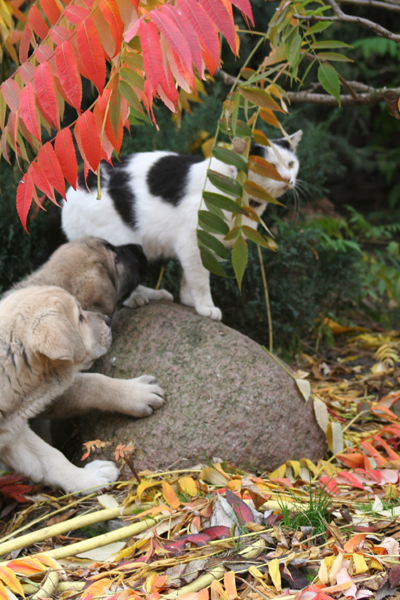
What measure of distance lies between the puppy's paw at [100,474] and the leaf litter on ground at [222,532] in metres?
0.06

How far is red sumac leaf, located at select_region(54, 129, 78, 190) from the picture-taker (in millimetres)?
2662

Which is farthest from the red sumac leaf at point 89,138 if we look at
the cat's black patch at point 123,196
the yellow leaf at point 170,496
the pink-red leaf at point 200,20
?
the cat's black patch at point 123,196

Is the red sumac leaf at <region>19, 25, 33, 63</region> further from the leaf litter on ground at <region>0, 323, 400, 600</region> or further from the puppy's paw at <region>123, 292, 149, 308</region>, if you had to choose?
the leaf litter on ground at <region>0, 323, 400, 600</region>

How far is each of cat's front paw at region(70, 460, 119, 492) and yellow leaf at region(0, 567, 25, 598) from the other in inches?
36.2

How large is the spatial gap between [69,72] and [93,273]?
163 cm

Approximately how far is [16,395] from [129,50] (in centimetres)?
197

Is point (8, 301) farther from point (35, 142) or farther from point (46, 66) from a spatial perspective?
point (46, 66)

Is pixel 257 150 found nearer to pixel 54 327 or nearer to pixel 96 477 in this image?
pixel 54 327

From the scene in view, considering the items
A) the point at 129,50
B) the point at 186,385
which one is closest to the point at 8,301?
the point at 186,385

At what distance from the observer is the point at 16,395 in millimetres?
3154

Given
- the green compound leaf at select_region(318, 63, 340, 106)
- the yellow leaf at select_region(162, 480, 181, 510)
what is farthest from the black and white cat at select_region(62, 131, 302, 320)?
the yellow leaf at select_region(162, 480, 181, 510)

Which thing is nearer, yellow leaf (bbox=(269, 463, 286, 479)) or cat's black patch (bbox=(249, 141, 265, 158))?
yellow leaf (bbox=(269, 463, 286, 479))

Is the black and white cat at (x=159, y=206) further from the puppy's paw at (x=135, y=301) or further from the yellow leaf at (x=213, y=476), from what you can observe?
the yellow leaf at (x=213, y=476)

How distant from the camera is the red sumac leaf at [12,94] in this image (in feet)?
9.76
